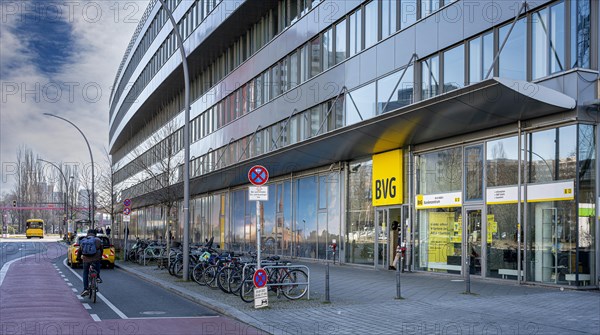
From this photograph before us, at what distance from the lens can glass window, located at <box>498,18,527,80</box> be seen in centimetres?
1790

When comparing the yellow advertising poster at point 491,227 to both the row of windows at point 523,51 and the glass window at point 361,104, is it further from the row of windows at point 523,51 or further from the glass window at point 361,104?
the glass window at point 361,104

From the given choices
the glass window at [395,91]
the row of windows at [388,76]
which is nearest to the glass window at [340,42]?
the row of windows at [388,76]

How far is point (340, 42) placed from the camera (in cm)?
2755

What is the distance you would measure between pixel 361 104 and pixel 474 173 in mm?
6426

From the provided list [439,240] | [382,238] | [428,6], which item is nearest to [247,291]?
[439,240]

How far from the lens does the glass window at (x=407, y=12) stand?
2227 cm

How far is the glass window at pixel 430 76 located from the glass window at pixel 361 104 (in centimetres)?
286

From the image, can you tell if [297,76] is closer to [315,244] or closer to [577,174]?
[315,244]

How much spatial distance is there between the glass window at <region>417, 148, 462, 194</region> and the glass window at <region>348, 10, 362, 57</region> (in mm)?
5439

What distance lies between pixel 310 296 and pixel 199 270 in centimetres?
512

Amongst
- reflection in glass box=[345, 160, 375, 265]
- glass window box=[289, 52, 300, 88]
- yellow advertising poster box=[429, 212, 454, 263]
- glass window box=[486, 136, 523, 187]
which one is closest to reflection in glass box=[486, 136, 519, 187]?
glass window box=[486, 136, 523, 187]

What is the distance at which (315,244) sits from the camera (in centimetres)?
3136

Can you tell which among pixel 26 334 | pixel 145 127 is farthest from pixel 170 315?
pixel 145 127

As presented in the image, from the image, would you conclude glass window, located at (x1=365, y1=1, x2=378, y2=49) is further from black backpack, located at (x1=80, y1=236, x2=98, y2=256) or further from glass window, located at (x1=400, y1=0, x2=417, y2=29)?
black backpack, located at (x1=80, y1=236, x2=98, y2=256)
